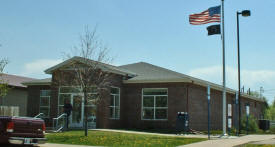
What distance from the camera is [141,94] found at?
28.4 m

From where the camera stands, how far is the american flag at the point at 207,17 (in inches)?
899

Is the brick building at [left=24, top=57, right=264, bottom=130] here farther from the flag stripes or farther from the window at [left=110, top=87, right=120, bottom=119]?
the flag stripes

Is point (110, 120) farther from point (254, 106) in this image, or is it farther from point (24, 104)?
point (254, 106)

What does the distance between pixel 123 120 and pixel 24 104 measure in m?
15.4

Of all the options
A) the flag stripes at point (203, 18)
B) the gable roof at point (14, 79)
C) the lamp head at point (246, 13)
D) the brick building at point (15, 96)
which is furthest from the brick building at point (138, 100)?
the gable roof at point (14, 79)

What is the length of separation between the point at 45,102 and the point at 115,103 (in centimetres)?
648

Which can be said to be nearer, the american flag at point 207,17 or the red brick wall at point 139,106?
the american flag at point 207,17

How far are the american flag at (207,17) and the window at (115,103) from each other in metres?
7.84

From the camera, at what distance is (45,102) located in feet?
102

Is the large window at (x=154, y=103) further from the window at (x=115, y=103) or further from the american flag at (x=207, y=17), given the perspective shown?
the american flag at (x=207, y=17)

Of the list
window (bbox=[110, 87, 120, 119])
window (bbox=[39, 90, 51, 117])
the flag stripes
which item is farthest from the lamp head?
window (bbox=[39, 90, 51, 117])

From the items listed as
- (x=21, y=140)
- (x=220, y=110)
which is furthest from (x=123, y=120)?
(x=21, y=140)

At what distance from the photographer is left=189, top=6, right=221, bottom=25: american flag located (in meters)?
22.8

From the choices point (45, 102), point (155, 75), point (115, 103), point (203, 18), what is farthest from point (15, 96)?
point (203, 18)
